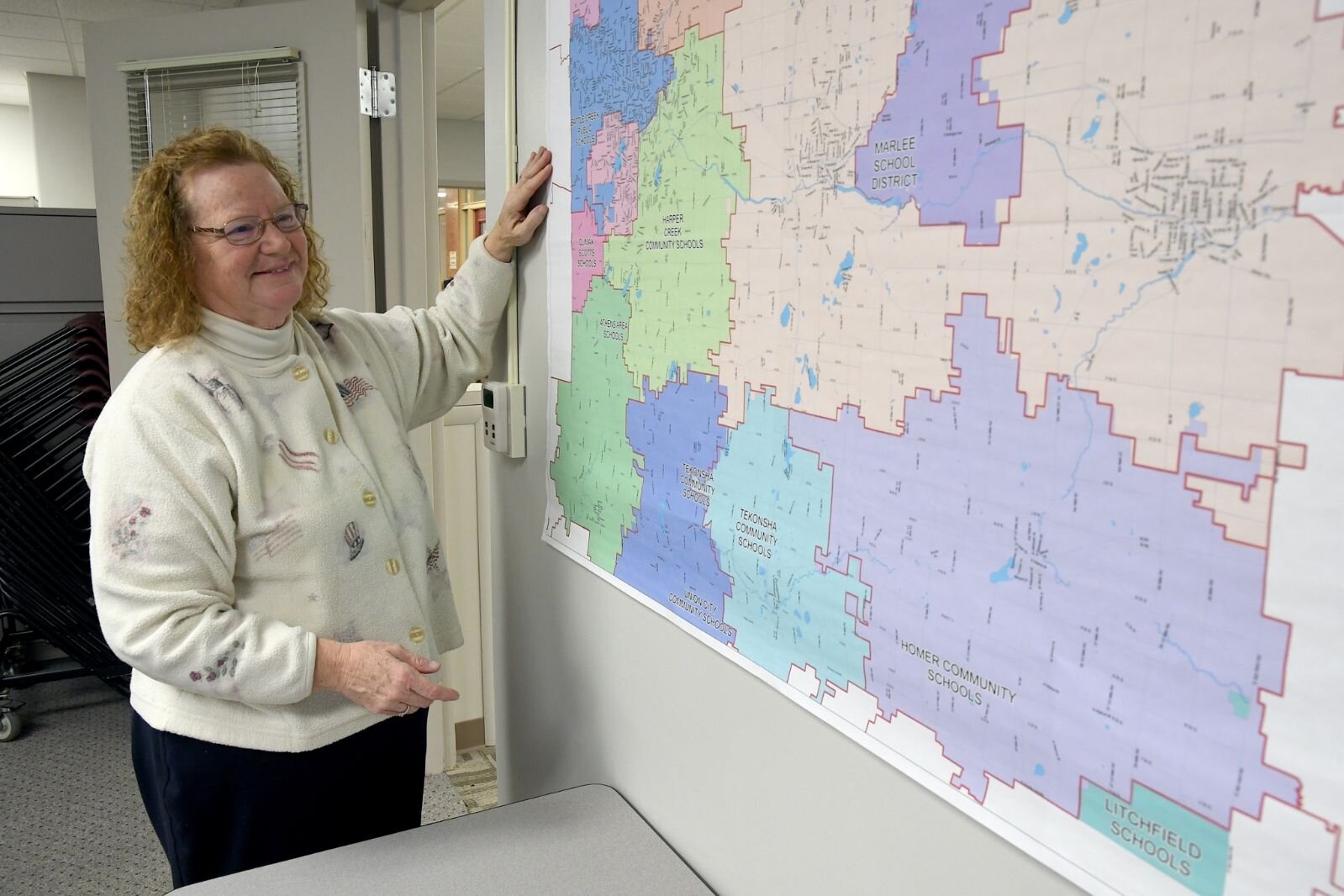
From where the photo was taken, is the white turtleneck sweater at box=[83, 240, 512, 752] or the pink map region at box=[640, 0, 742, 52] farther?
the white turtleneck sweater at box=[83, 240, 512, 752]

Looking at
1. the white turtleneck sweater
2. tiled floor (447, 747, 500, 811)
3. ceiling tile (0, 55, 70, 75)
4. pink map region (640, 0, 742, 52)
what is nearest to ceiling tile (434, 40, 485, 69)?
ceiling tile (0, 55, 70, 75)

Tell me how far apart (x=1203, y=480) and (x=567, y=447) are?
1.05m

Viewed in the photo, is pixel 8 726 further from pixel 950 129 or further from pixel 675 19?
pixel 950 129

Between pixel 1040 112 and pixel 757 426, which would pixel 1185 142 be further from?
pixel 757 426

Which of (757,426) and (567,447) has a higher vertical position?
(757,426)

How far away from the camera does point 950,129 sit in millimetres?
787

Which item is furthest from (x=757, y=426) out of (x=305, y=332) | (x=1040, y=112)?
(x=305, y=332)

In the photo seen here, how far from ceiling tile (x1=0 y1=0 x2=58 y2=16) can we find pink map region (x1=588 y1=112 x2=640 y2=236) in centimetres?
524

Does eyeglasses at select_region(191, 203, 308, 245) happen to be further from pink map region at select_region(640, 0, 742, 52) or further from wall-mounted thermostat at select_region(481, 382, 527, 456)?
pink map region at select_region(640, 0, 742, 52)

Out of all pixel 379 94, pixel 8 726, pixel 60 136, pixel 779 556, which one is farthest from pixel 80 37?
pixel 779 556

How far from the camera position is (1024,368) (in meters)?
0.75

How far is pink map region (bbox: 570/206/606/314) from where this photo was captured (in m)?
1.39

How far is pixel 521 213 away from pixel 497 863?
100 centimetres

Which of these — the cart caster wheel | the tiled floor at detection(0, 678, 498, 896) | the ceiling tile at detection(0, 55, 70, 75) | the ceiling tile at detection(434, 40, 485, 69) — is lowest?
the tiled floor at detection(0, 678, 498, 896)
